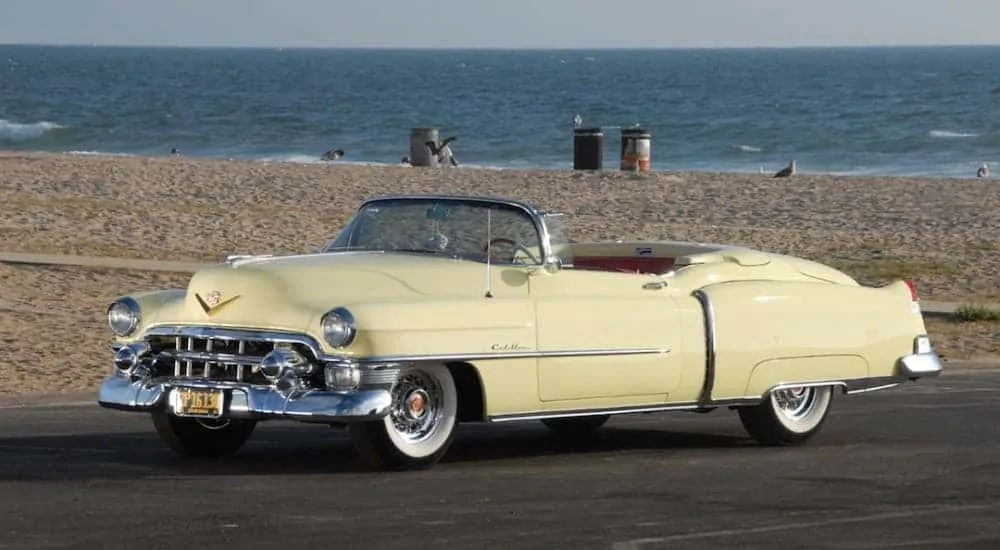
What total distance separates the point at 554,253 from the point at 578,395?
30.0 inches

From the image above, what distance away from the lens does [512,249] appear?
10.7 metres

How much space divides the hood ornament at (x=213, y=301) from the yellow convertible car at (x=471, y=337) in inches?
0.4

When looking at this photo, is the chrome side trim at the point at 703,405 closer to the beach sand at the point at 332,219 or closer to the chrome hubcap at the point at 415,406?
the chrome hubcap at the point at 415,406

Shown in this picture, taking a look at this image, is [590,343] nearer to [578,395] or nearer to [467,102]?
[578,395]

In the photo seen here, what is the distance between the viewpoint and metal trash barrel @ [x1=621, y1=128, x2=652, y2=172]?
1448 inches

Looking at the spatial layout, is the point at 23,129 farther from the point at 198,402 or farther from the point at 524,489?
the point at 524,489

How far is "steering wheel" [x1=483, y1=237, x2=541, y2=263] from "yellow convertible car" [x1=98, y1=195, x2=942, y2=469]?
13 millimetres

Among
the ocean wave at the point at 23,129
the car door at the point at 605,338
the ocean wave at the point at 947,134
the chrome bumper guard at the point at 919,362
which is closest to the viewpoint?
the car door at the point at 605,338

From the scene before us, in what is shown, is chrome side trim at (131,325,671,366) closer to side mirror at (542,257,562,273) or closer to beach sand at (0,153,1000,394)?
side mirror at (542,257,562,273)

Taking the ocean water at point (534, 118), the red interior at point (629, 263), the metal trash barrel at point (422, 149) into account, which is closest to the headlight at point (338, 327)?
the red interior at point (629, 263)

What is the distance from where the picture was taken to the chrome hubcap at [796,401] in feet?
38.3

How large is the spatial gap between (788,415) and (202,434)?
131 inches

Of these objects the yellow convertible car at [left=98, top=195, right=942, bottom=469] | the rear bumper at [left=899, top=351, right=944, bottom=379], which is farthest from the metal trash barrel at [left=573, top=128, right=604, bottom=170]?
the yellow convertible car at [left=98, top=195, right=942, bottom=469]

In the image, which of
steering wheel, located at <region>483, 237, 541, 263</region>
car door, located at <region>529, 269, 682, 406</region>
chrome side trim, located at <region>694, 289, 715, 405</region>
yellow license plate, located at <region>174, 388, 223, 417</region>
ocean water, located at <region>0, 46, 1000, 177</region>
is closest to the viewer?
yellow license plate, located at <region>174, 388, 223, 417</region>
